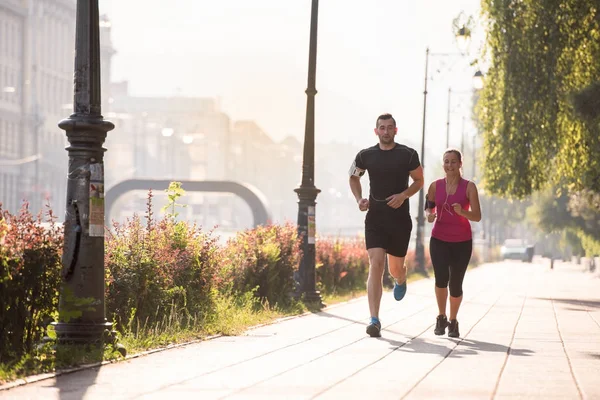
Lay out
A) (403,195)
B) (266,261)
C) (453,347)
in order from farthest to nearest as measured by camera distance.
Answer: (266,261) → (403,195) → (453,347)

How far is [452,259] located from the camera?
12477 millimetres

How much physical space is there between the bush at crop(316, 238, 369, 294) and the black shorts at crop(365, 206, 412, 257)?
31.7ft

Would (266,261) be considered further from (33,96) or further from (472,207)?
(33,96)

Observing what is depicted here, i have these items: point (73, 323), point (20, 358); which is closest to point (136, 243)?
point (73, 323)

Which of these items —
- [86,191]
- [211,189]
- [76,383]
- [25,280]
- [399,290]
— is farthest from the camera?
[211,189]

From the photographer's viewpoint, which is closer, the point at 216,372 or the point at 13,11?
the point at 216,372

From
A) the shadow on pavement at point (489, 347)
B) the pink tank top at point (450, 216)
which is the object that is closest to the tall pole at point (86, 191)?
the shadow on pavement at point (489, 347)

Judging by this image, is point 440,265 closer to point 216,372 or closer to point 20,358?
point 216,372

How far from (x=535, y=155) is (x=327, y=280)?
5259mm

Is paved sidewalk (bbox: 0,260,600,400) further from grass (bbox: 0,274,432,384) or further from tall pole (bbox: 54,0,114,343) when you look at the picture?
tall pole (bbox: 54,0,114,343)

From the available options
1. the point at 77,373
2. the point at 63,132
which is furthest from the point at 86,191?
the point at 63,132

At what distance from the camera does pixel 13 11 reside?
12444 cm

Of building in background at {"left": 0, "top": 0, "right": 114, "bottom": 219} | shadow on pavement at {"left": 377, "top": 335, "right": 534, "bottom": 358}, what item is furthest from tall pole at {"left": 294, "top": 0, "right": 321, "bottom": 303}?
building in background at {"left": 0, "top": 0, "right": 114, "bottom": 219}

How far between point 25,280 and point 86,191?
1.21 m
